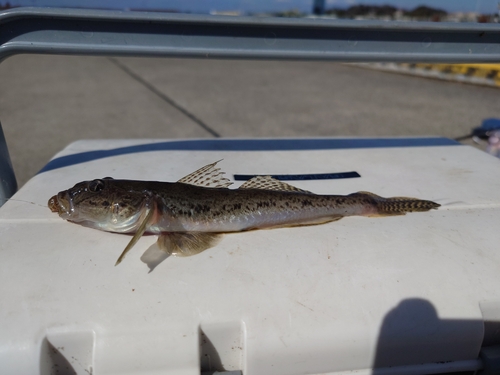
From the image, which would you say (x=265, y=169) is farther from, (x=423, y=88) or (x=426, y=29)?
(x=423, y=88)

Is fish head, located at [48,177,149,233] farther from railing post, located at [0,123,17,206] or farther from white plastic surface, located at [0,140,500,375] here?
railing post, located at [0,123,17,206]


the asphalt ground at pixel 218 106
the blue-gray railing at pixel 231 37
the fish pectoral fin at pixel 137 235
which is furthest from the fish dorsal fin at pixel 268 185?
the asphalt ground at pixel 218 106

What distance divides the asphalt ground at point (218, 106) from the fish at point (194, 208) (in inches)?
124

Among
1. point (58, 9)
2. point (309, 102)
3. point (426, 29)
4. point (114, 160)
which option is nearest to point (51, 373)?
point (114, 160)

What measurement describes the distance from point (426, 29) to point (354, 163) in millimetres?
922

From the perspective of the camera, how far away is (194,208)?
183 centimetres

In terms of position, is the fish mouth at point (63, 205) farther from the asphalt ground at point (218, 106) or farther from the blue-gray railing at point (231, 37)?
the asphalt ground at point (218, 106)

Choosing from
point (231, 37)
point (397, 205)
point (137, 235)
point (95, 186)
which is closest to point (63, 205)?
point (95, 186)

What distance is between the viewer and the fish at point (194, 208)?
1749 millimetres

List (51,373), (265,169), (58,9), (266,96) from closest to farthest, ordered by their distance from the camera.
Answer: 1. (51,373)
2. (58,9)
3. (265,169)
4. (266,96)

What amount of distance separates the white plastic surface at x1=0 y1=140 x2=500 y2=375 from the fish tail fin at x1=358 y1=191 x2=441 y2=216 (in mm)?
87

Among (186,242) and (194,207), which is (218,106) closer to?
(194,207)

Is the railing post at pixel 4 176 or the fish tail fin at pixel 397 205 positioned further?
the railing post at pixel 4 176

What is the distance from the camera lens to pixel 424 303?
61.4 inches
